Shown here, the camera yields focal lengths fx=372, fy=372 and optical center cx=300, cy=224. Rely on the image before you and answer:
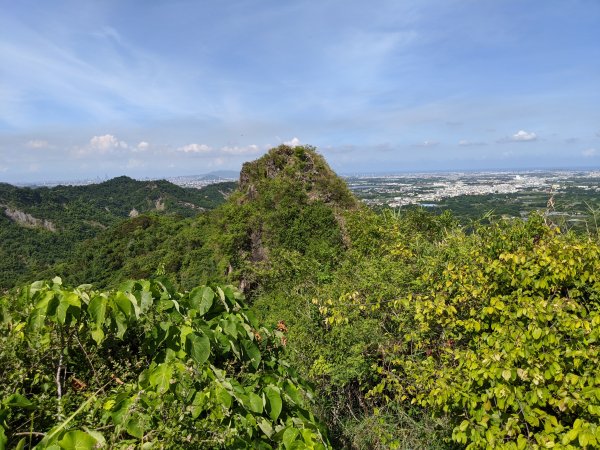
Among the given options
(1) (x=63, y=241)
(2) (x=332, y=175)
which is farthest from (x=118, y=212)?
(2) (x=332, y=175)

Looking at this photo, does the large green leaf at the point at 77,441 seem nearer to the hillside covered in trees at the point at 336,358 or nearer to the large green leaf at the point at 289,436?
the hillside covered in trees at the point at 336,358

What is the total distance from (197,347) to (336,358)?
366 centimetres

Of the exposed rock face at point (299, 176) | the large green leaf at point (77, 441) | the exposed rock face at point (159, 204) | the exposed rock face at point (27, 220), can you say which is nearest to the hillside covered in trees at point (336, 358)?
the large green leaf at point (77, 441)

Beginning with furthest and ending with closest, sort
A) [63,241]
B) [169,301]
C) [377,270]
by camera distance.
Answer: [63,241] → [377,270] → [169,301]

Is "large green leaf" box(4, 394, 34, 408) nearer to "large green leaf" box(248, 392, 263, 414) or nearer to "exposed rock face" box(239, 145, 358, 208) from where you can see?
"large green leaf" box(248, 392, 263, 414)

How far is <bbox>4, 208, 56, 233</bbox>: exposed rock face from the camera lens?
78.6m

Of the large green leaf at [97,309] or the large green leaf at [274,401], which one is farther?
the large green leaf at [274,401]

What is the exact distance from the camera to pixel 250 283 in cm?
1733

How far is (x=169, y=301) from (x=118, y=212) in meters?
111

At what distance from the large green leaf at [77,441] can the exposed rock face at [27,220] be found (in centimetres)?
9183

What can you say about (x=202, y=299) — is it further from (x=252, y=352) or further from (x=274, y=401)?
(x=274, y=401)

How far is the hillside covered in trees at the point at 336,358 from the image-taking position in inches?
78.2

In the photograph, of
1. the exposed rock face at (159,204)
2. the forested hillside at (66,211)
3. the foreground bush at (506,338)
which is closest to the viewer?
the foreground bush at (506,338)

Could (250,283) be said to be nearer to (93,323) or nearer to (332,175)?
(332,175)
